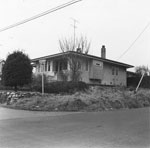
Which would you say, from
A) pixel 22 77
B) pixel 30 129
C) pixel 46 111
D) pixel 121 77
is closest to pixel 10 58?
pixel 22 77

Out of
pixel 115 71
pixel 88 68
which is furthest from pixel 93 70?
pixel 115 71

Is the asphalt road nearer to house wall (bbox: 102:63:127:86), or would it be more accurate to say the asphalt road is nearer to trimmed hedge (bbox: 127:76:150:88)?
house wall (bbox: 102:63:127:86)

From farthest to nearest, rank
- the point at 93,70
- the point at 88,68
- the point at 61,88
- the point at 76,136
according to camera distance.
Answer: the point at 93,70 → the point at 88,68 → the point at 61,88 → the point at 76,136

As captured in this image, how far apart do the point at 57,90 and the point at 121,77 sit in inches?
660

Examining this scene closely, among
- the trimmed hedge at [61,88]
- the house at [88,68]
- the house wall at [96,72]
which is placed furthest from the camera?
the house wall at [96,72]

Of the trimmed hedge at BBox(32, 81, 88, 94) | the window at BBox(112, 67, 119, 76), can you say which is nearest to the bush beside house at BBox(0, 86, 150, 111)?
the trimmed hedge at BBox(32, 81, 88, 94)

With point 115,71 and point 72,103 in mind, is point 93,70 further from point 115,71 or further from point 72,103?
point 72,103

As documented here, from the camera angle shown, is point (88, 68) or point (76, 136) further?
point (88, 68)

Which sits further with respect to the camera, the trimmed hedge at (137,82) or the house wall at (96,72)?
the trimmed hedge at (137,82)

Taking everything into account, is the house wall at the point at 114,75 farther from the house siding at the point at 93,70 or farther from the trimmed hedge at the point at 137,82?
the trimmed hedge at the point at 137,82

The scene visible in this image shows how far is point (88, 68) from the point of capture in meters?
27.7

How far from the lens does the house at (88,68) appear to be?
2525 cm

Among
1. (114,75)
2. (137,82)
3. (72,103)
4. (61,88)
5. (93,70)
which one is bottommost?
(72,103)

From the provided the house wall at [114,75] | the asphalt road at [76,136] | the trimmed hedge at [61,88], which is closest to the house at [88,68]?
the house wall at [114,75]
